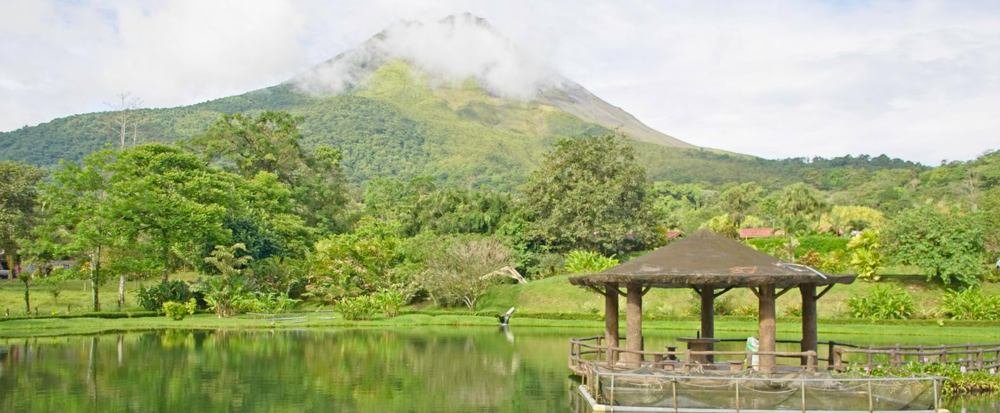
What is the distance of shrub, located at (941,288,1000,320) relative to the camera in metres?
44.3

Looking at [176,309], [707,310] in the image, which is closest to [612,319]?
[707,310]

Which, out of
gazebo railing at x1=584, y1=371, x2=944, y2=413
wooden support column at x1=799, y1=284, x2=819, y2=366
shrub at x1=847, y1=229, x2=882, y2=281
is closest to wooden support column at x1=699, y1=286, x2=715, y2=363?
wooden support column at x1=799, y1=284, x2=819, y2=366

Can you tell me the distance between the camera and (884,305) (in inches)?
1809

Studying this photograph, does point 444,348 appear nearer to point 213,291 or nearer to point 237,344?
point 237,344

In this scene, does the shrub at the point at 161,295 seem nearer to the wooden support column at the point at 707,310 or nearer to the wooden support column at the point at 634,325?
the wooden support column at the point at 707,310

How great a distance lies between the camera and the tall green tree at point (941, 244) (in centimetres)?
4888

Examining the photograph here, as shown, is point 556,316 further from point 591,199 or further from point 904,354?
point 904,354

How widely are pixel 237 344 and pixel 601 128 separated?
167813 mm

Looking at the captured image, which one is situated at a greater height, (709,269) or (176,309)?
(709,269)

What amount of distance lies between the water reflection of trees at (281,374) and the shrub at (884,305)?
57.0ft

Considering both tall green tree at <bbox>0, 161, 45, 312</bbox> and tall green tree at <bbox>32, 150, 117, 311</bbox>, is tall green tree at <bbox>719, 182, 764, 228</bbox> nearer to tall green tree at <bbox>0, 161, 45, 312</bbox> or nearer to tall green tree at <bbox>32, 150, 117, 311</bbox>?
tall green tree at <bbox>32, 150, 117, 311</bbox>

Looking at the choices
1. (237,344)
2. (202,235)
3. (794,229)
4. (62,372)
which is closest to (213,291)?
(202,235)

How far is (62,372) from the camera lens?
2600 cm

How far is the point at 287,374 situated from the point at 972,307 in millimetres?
34161
